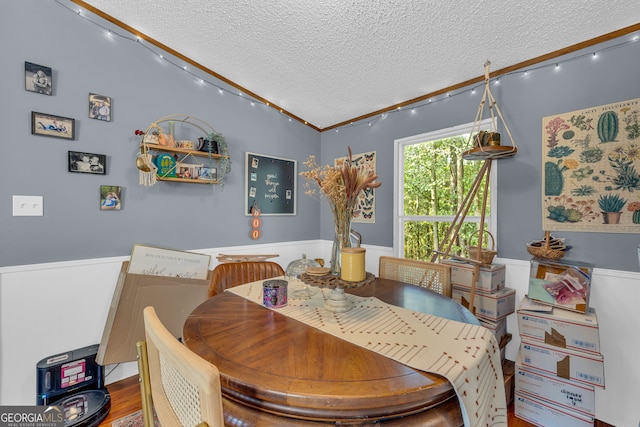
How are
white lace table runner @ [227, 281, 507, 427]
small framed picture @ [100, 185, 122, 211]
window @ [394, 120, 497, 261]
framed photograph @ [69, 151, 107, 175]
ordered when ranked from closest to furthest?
white lace table runner @ [227, 281, 507, 427]
framed photograph @ [69, 151, 107, 175]
small framed picture @ [100, 185, 122, 211]
window @ [394, 120, 497, 261]

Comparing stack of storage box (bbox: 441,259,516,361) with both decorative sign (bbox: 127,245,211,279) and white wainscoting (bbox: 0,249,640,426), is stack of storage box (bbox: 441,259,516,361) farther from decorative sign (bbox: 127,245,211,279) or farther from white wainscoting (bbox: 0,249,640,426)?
decorative sign (bbox: 127,245,211,279)

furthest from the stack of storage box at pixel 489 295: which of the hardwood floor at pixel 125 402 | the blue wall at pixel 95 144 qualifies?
the blue wall at pixel 95 144

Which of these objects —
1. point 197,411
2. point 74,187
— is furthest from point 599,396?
point 74,187

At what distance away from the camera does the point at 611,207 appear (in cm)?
177

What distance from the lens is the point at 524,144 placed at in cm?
211

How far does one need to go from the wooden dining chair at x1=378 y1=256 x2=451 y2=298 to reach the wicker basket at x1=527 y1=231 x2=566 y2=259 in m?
0.63

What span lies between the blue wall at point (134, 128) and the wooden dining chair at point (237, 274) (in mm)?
910

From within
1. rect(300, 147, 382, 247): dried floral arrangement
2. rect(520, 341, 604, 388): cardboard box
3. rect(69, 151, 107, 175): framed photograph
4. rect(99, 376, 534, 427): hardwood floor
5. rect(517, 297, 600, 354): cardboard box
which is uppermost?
rect(69, 151, 107, 175): framed photograph

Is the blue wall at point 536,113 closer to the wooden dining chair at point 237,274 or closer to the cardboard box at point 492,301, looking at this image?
the cardboard box at point 492,301

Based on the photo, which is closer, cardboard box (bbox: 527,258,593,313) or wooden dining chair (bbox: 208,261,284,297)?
cardboard box (bbox: 527,258,593,313)

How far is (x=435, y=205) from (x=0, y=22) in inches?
138

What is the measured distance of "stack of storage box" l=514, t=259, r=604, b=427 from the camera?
5.19 ft

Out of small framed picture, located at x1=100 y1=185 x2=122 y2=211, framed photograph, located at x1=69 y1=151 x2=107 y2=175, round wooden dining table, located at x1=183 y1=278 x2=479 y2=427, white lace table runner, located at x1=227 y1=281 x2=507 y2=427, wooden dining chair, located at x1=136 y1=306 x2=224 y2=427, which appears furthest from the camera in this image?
small framed picture, located at x1=100 y1=185 x2=122 y2=211

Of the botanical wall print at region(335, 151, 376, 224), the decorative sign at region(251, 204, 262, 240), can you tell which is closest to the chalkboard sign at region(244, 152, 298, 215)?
the decorative sign at region(251, 204, 262, 240)
